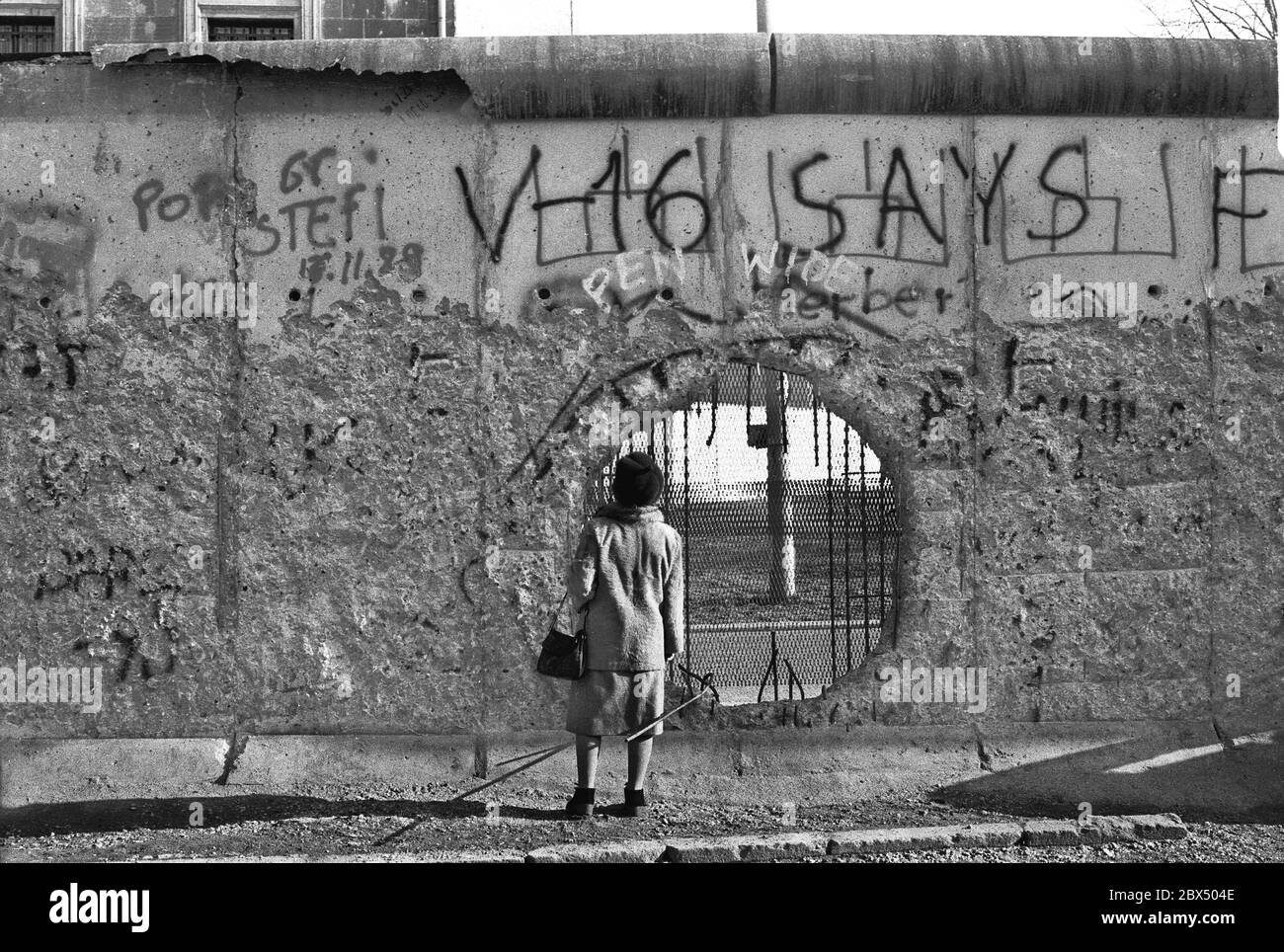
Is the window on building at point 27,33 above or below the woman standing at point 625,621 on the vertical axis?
above

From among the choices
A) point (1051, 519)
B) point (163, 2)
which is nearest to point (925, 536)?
point (1051, 519)

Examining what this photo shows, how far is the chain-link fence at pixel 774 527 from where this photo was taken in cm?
644

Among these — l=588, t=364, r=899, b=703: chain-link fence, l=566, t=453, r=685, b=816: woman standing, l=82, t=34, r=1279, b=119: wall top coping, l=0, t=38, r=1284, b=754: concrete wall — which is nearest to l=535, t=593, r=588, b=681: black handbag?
l=566, t=453, r=685, b=816: woman standing

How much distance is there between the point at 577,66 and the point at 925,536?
2.61 m

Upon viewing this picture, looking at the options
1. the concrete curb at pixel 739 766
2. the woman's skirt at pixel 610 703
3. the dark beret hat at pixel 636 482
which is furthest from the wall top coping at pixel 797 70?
the concrete curb at pixel 739 766

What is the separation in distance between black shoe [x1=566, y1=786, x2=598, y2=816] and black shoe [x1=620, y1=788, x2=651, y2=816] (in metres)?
0.14

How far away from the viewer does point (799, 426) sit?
11695 millimetres

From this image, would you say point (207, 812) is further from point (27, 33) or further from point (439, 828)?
point (27, 33)

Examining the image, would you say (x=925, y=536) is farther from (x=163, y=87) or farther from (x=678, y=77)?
(x=163, y=87)

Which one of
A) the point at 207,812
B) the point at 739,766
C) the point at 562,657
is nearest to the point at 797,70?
the point at 562,657

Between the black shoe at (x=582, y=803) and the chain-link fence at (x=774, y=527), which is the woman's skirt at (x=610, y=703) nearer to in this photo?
the black shoe at (x=582, y=803)

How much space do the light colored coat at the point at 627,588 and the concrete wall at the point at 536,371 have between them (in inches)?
22.7

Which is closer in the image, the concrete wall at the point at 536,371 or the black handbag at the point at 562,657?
the black handbag at the point at 562,657

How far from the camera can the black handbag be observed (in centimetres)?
520
